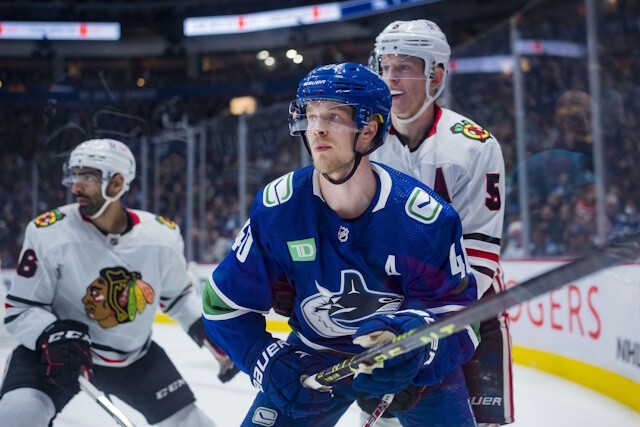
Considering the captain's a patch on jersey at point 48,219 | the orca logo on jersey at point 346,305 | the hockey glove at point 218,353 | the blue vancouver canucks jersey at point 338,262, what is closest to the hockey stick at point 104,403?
the hockey glove at point 218,353

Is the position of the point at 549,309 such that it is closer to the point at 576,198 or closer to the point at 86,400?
the point at 576,198

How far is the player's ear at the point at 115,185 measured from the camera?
2.86m

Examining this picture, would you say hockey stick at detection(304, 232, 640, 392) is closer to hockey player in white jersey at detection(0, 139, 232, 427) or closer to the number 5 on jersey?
the number 5 on jersey

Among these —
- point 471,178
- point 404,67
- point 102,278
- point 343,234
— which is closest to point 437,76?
point 404,67

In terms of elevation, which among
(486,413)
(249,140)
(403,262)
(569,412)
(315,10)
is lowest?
(569,412)

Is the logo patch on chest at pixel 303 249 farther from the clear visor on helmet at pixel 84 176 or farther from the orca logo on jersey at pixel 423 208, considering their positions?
the clear visor on helmet at pixel 84 176

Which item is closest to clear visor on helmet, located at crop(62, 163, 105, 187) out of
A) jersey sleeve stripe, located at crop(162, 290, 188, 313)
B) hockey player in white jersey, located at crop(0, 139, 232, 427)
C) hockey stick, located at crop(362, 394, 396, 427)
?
hockey player in white jersey, located at crop(0, 139, 232, 427)

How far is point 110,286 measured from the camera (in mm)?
2820

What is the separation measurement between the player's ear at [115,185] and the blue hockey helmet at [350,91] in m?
1.28

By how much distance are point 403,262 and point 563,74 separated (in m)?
3.81

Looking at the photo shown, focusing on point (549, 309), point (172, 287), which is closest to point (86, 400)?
point (172, 287)

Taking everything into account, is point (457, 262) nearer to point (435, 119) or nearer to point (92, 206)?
point (435, 119)

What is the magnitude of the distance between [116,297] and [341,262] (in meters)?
1.33

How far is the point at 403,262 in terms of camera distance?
1.73 meters
